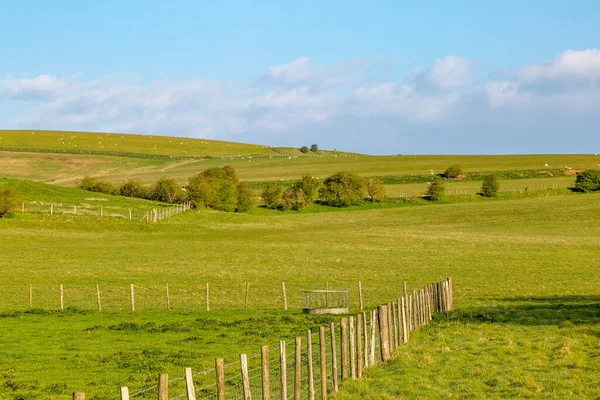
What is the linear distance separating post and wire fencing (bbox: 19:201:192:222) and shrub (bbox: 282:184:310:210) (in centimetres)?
2262

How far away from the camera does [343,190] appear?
399ft

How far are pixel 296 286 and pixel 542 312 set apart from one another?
16379mm

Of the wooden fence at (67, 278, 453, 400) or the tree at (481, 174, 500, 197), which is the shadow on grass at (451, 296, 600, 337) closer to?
the wooden fence at (67, 278, 453, 400)

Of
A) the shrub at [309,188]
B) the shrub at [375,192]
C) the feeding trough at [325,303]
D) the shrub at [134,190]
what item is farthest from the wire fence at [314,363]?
the shrub at [375,192]

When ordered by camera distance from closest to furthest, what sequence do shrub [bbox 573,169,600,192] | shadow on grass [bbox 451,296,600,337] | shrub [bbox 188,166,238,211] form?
shadow on grass [bbox 451,296,600,337] < shrub [bbox 188,166,238,211] < shrub [bbox 573,169,600,192]

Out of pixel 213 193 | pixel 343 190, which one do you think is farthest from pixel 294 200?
pixel 213 193

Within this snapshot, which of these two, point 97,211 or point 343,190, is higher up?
point 343,190

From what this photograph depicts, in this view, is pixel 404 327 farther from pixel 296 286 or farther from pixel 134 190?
pixel 134 190

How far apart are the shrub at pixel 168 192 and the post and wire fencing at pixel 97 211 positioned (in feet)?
49.3

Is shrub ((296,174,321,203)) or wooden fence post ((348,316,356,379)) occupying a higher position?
shrub ((296,174,321,203))

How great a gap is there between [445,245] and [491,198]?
54923 mm

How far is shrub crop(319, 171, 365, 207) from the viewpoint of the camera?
121062 millimetres

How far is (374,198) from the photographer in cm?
12500

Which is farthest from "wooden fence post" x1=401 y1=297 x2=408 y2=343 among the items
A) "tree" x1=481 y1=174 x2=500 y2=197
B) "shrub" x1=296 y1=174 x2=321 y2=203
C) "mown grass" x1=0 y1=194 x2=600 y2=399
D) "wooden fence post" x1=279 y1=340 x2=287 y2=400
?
"tree" x1=481 y1=174 x2=500 y2=197
